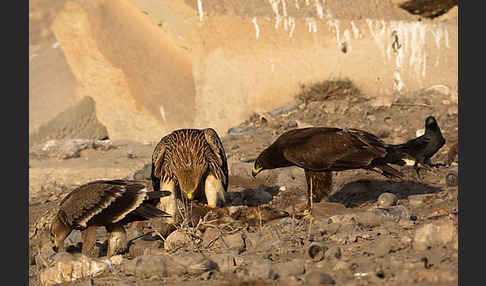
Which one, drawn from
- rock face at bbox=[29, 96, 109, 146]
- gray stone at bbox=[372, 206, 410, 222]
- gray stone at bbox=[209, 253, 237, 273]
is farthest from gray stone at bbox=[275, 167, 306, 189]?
rock face at bbox=[29, 96, 109, 146]

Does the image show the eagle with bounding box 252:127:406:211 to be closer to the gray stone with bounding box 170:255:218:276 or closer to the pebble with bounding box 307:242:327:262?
the pebble with bounding box 307:242:327:262

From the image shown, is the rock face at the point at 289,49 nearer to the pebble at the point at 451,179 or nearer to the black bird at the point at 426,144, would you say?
the black bird at the point at 426,144

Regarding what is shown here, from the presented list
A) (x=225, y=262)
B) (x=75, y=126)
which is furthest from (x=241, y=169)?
(x=75, y=126)

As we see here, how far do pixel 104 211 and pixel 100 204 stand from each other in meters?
0.08

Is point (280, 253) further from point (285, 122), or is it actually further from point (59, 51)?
point (59, 51)

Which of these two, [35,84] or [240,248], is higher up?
[35,84]

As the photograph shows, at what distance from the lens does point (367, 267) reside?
5156mm

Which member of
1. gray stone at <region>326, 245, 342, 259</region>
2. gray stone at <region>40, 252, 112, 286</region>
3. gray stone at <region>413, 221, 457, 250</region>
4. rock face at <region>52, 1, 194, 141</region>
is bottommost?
gray stone at <region>40, 252, 112, 286</region>

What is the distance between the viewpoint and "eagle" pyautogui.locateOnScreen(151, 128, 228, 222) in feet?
27.1

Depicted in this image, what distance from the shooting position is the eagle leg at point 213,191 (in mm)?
8555

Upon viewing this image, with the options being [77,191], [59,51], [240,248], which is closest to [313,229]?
[240,248]

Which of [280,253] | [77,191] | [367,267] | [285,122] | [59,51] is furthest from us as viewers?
[59,51]

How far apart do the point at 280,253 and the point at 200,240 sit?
982 mm

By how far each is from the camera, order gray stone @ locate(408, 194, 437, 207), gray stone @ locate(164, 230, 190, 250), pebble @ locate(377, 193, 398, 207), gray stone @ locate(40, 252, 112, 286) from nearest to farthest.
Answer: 1. gray stone @ locate(40, 252, 112, 286)
2. gray stone @ locate(164, 230, 190, 250)
3. gray stone @ locate(408, 194, 437, 207)
4. pebble @ locate(377, 193, 398, 207)
